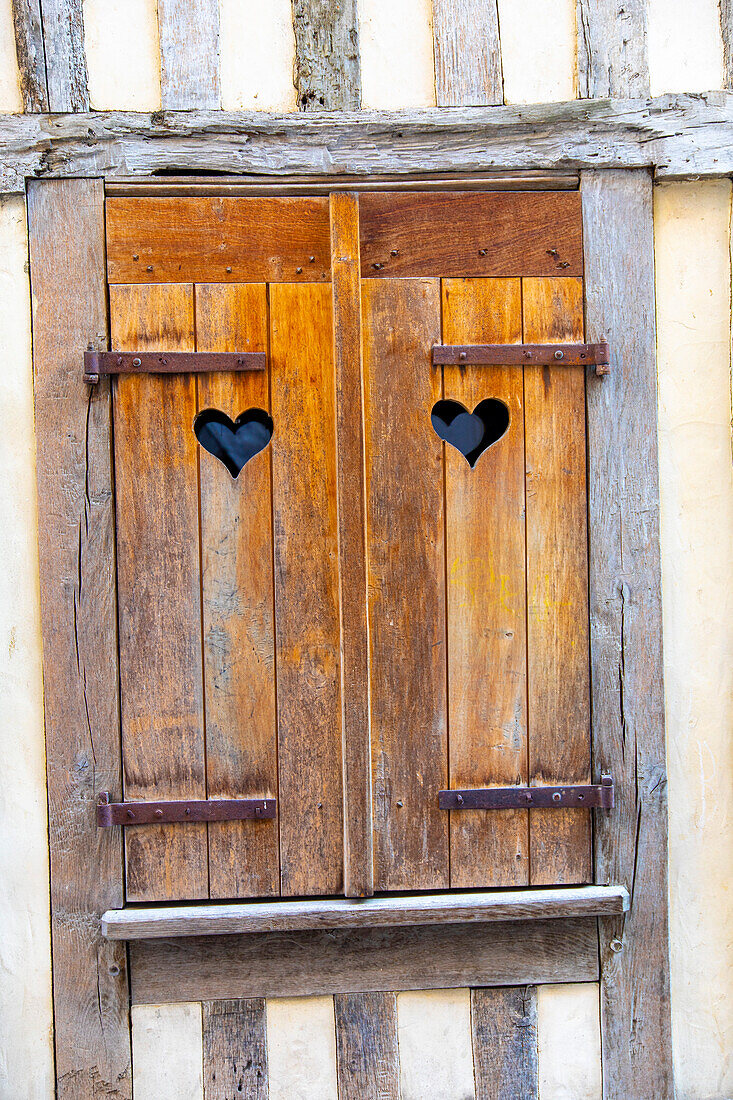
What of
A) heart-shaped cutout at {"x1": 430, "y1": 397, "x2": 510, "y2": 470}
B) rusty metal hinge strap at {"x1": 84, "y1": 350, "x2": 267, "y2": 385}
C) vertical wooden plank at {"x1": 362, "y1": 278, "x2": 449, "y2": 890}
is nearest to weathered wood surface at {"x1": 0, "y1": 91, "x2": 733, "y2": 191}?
vertical wooden plank at {"x1": 362, "y1": 278, "x2": 449, "y2": 890}

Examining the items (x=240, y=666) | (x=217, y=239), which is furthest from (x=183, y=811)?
(x=217, y=239)

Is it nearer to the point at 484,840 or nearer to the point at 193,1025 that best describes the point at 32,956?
the point at 193,1025

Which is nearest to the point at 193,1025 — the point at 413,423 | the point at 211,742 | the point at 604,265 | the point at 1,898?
the point at 1,898

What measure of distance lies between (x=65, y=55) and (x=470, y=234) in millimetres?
1216

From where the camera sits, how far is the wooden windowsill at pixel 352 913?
224 centimetres

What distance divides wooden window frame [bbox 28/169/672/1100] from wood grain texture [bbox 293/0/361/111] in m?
0.66

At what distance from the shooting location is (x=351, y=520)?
2287 mm

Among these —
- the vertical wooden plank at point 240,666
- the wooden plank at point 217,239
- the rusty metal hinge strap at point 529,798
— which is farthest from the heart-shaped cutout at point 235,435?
the rusty metal hinge strap at point 529,798

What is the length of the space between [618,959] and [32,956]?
1.65m

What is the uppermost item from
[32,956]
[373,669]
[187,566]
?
[187,566]

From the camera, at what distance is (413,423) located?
2.33 metres

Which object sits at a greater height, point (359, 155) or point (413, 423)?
point (359, 155)

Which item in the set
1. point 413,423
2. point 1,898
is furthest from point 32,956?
point 413,423

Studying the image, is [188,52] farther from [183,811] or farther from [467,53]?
[183,811]
